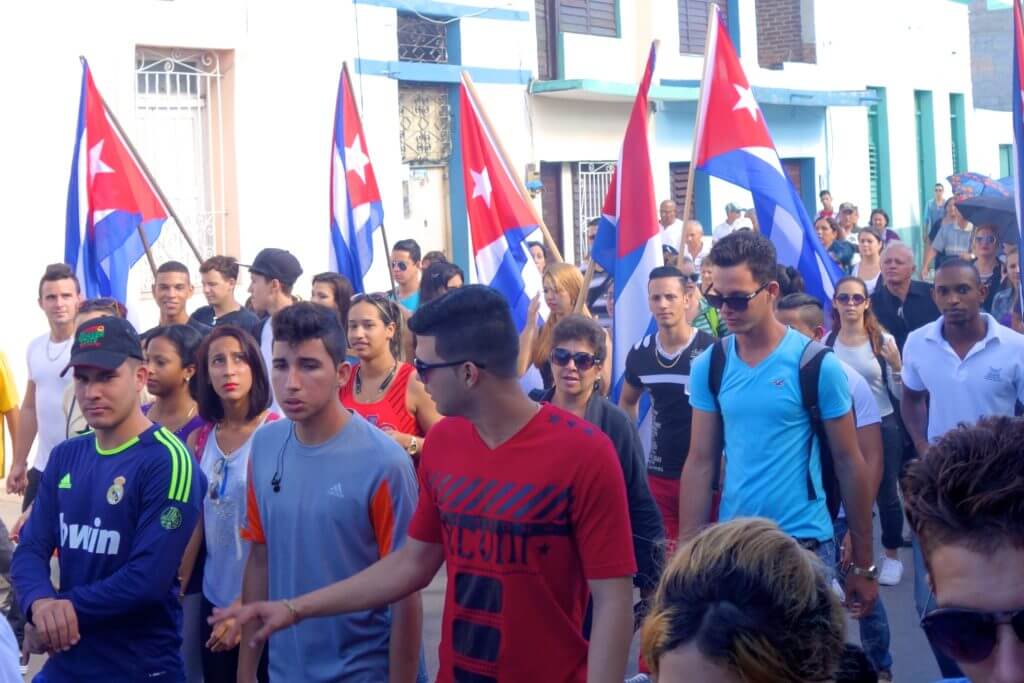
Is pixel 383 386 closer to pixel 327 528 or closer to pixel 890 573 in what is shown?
pixel 327 528

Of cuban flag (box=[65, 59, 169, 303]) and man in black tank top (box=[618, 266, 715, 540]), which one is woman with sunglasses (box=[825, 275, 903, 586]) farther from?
cuban flag (box=[65, 59, 169, 303])

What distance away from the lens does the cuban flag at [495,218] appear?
983 cm

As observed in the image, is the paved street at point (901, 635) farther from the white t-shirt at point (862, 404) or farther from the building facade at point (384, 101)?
the building facade at point (384, 101)

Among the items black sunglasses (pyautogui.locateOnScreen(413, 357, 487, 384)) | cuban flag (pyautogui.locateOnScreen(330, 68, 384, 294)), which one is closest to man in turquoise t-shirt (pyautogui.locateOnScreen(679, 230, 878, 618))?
black sunglasses (pyautogui.locateOnScreen(413, 357, 487, 384))

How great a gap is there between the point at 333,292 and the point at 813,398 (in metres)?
4.36

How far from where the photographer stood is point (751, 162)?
8555 millimetres

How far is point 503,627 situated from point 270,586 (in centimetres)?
100

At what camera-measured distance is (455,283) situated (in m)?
9.95

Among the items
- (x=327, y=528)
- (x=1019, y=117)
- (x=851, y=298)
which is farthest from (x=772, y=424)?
(x=1019, y=117)

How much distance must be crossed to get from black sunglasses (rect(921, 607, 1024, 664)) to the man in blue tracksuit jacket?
2830 millimetres

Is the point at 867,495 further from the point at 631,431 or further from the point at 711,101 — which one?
the point at 711,101

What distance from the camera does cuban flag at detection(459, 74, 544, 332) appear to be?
983 centimetres

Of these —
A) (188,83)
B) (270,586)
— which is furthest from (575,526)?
(188,83)

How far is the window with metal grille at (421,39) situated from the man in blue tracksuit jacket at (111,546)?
13.0m
